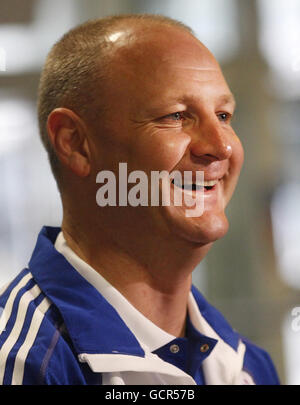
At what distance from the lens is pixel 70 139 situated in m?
0.98

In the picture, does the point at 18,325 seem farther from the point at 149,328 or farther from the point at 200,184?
the point at 200,184

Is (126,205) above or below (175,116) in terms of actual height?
below

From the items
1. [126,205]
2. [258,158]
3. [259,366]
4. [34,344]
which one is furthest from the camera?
[258,158]

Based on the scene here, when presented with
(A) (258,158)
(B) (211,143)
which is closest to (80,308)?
(B) (211,143)

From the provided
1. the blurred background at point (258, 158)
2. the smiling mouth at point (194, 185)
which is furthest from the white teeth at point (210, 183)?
the blurred background at point (258, 158)

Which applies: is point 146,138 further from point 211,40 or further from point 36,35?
point 211,40

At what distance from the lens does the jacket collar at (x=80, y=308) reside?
2.88 ft

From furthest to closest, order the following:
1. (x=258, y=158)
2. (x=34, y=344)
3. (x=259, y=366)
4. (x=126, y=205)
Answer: (x=258, y=158) → (x=259, y=366) → (x=126, y=205) → (x=34, y=344)

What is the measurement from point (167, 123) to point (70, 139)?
17 centimetres

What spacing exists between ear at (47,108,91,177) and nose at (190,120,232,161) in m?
0.17

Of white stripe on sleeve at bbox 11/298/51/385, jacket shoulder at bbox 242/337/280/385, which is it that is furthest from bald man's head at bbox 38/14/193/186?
jacket shoulder at bbox 242/337/280/385

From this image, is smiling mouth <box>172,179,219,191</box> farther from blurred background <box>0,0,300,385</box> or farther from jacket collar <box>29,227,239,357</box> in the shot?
blurred background <box>0,0,300,385</box>

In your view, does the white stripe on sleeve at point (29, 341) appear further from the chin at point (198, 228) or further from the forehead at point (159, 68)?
the forehead at point (159, 68)
